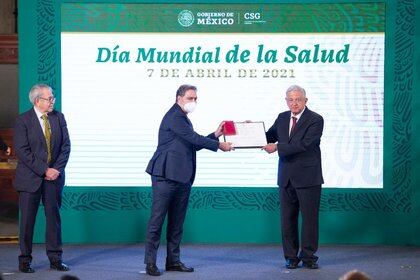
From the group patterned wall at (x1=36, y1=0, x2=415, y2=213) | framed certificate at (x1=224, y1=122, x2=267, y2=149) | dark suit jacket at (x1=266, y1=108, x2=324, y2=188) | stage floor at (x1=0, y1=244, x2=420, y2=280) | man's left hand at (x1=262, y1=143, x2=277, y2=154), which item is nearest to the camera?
stage floor at (x1=0, y1=244, x2=420, y2=280)

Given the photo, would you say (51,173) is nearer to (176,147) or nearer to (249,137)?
(176,147)

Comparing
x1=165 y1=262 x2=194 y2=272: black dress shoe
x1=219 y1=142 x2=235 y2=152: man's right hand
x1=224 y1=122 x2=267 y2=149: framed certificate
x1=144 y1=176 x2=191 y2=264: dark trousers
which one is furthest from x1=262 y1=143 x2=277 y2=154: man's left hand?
x1=165 y1=262 x2=194 y2=272: black dress shoe

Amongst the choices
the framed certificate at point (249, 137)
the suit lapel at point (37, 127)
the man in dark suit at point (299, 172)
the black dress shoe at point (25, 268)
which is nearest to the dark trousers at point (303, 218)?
the man in dark suit at point (299, 172)

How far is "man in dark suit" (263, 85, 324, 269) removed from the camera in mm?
8023

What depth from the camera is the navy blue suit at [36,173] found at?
7863 millimetres

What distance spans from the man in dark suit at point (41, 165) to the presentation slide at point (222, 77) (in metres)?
1.51

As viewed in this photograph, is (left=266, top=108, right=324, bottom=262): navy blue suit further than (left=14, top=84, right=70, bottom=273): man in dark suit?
Yes

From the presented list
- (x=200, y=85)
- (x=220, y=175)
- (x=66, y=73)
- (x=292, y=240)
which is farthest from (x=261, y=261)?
(x=66, y=73)

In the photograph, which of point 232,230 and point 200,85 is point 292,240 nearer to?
point 232,230

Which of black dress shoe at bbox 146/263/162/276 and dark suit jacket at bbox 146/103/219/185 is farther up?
dark suit jacket at bbox 146/103/219/185

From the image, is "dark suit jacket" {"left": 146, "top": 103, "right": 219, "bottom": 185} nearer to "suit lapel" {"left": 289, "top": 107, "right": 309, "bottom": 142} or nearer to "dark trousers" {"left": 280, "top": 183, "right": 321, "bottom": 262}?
"suit lapel" {"left": 289, "top": 107, "right": 309, "bottom": 142}

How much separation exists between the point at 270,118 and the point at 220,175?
2.53 ft

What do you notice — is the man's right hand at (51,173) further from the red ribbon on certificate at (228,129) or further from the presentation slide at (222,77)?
the presentation slide at (222,77)

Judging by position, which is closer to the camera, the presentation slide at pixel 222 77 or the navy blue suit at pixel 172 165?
the navy blue suit at pixel 172 165
